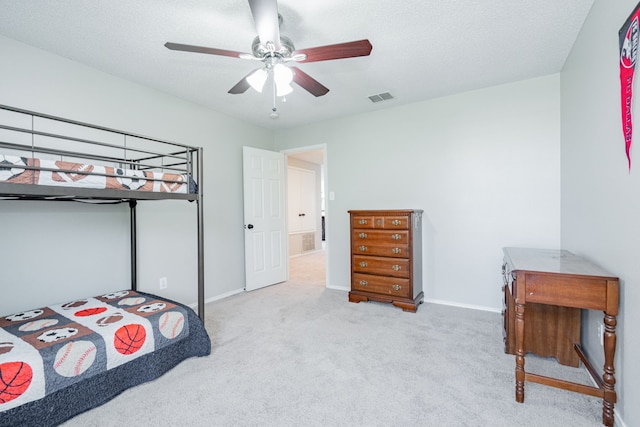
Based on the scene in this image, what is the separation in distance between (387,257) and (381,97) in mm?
1843

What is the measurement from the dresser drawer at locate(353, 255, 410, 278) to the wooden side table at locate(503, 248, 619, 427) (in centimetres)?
143

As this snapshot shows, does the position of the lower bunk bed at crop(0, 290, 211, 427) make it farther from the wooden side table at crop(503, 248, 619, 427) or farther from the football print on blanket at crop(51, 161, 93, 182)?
the wooden side table at crop(503, 248, 619, 427)

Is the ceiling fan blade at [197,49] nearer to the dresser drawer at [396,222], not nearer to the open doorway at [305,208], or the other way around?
the dresser drawer at [396,222]

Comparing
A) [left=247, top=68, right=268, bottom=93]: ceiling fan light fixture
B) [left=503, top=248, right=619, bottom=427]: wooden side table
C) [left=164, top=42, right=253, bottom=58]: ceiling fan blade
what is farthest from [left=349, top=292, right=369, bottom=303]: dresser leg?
[left=164, top=42, right=253, bottom=58]: ceiling fan blade

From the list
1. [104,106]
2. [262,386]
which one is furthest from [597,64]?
[104,106]

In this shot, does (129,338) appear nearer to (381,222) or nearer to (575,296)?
(381,222)

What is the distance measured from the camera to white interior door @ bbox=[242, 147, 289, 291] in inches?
159

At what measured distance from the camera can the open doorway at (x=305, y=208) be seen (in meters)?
7.04

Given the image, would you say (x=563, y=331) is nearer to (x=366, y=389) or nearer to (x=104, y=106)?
(x=366, y=389)

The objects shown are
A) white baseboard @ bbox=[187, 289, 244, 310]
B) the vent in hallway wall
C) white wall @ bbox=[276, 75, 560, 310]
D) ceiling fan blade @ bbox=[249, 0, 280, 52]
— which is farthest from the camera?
the vent in hallway wall

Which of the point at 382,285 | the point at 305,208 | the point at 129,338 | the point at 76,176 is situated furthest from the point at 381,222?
the point at 305,208

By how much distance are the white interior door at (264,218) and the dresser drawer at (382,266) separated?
1.42 meters

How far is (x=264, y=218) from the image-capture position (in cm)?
426

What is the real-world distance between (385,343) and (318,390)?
84 cm
